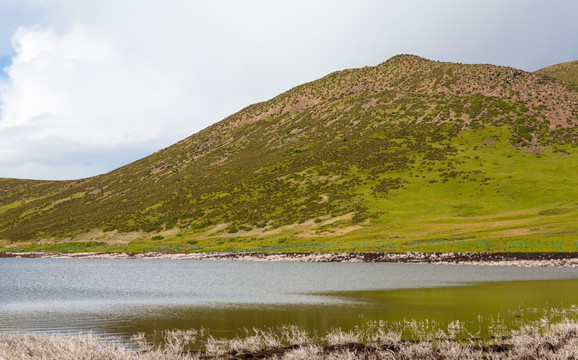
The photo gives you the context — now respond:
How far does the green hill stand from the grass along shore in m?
64.6

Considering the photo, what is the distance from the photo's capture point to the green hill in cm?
11362

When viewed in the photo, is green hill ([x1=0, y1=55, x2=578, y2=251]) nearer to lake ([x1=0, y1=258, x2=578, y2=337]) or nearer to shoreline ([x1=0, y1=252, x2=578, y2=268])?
shoreline ([x1=0, y1=252, x2=578, y2=268])

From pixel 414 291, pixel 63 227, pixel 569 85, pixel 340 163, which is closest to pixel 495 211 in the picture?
pixel 340 163

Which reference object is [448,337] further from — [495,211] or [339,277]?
[495,211]

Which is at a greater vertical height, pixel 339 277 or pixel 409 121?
pixel 409 121

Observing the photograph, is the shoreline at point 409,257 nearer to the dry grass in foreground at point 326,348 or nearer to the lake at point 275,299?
the lake at point 275,299

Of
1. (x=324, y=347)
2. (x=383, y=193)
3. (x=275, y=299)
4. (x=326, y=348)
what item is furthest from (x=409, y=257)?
(x=383, y=193)

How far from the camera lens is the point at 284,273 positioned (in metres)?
66.1

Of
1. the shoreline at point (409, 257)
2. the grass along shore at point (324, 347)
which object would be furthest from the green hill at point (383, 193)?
the grass along shore at point (324, 347)

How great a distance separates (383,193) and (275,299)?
355 feet

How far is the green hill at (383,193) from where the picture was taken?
113625mm

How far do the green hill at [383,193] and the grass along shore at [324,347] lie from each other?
64627 millimetres

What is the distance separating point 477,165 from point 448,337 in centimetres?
14178

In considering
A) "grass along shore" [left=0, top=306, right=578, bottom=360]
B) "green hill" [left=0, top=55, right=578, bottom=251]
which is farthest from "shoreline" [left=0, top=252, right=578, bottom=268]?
"grass along shore" [left=0, top=306, right=578, bottom=360]
